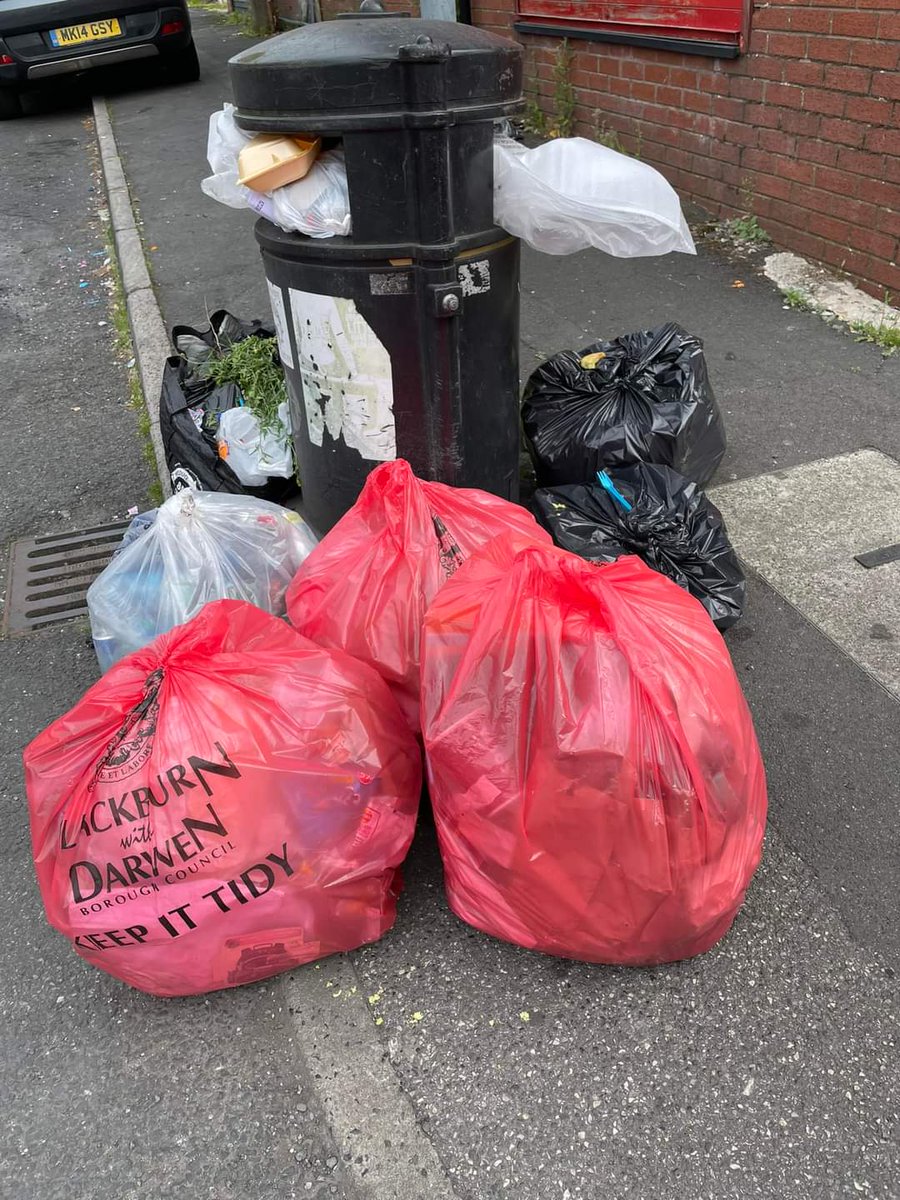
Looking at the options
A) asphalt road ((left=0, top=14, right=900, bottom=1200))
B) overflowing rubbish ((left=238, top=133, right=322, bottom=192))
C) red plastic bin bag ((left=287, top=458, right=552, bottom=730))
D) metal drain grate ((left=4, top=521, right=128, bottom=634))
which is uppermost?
overflowing rubbish ((left=238, top=133, right=322, bottom=192))

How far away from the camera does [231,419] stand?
3035 mm

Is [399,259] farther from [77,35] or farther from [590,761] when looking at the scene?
[77,35]

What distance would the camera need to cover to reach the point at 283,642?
6.33 feet

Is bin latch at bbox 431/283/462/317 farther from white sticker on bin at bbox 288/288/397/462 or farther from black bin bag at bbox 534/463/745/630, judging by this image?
black bin bag at bbox 534/463/745/630

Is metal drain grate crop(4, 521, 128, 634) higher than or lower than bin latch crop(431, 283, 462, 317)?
lower

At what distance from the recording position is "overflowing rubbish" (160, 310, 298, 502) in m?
3.03

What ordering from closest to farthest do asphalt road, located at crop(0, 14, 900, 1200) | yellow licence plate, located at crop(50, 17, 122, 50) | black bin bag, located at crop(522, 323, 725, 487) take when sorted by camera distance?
1. asphalt road, located at crop(0, 14, 900, 1200)
2. black bin bag, located at crop(522, 323, 725, 487)
3. yellow licence plate, located at crop(50, 17, 122, 50)

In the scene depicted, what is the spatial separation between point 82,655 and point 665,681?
1.88 m

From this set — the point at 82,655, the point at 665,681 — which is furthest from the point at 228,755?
the point at 82,655

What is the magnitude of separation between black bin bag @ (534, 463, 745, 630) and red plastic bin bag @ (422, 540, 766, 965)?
0.74 metres

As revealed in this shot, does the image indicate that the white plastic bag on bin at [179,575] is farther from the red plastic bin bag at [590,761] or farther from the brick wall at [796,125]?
the brick wall at [796,125]

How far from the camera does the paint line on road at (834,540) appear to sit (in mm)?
2543

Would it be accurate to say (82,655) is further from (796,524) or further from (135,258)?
(135,258)

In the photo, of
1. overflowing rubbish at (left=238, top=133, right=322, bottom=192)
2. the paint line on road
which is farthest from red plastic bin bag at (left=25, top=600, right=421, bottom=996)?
the paint line on road
